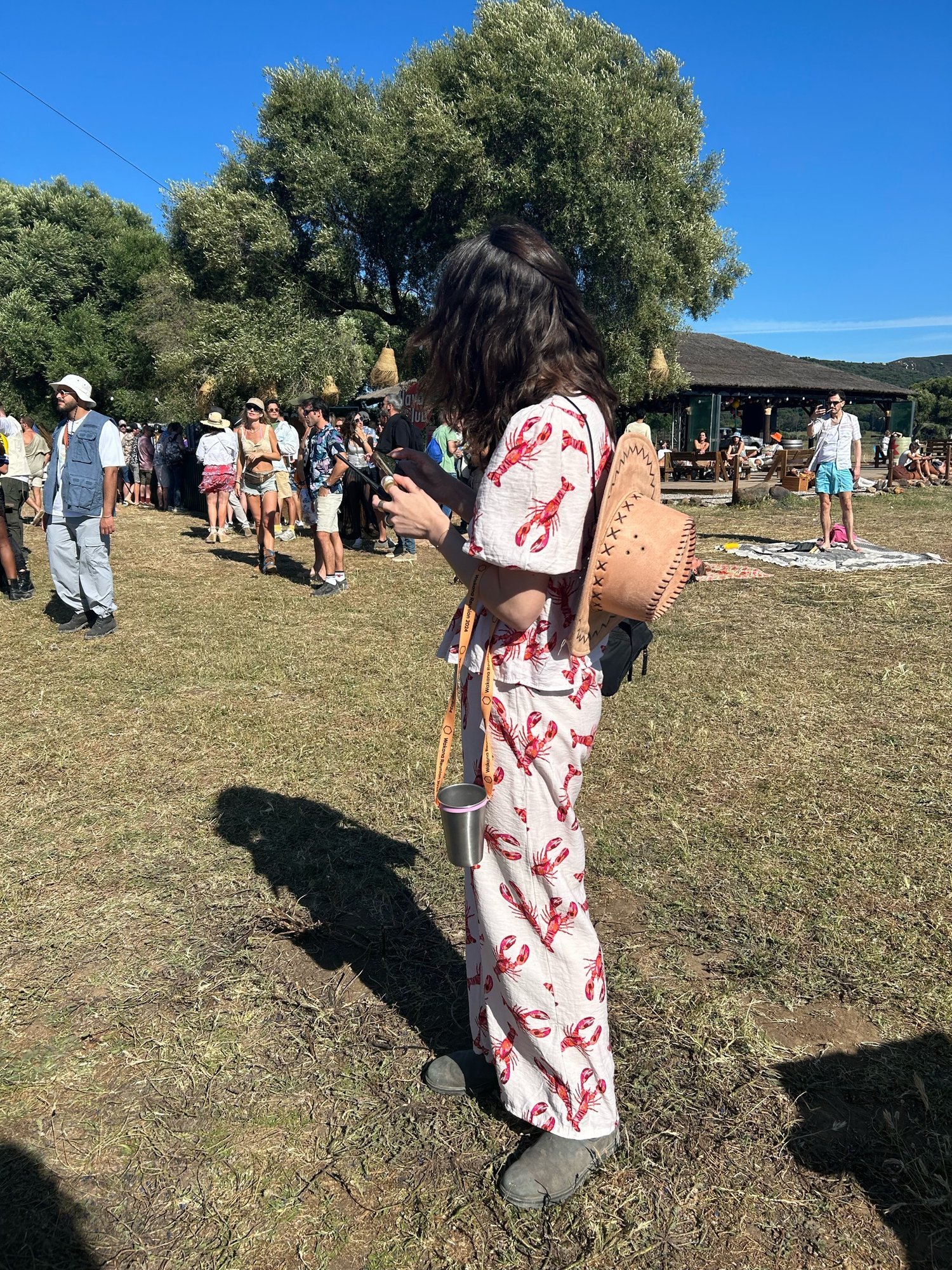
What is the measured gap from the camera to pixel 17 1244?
69.1 inches

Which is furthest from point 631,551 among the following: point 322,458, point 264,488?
point 264,488

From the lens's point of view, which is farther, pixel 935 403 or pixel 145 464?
pixel 935 403

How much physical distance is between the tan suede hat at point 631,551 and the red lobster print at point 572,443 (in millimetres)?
67

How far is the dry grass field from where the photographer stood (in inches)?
71.0

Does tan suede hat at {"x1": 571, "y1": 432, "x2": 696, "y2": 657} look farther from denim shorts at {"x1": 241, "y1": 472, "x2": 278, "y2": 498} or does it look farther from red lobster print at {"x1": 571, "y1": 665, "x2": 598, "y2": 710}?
denim shorts at {"x1": 241, "y1": 472, "x2": 278, "y2": 498}

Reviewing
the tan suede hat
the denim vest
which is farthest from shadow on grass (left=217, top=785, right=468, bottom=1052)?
the denim vest

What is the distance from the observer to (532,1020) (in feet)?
6.12

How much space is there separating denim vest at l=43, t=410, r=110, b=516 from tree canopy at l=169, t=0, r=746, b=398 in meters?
13.6

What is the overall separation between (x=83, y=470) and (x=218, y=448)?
19.5ft

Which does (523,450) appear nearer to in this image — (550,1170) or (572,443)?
(572,443)

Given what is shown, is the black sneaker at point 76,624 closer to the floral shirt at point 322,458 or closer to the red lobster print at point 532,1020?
the floral shirt at point 322,458

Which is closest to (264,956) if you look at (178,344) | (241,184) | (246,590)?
(246,590)

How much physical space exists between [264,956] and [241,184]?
20.3 metres

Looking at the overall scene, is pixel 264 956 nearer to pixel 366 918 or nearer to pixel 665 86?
pixel 366 918
